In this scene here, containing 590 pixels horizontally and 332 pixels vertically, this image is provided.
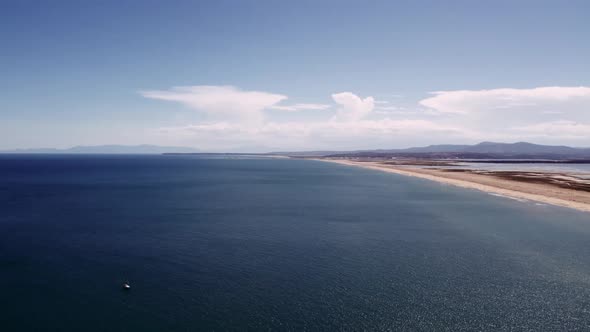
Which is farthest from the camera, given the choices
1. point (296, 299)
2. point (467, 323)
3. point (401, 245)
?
point (401, 245)

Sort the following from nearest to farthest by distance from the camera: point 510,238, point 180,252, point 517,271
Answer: point 517,271 < point 180,252 < point 510,238

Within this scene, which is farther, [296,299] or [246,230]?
[246,230]

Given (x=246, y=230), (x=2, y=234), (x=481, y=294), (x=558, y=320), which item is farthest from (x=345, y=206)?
(x=2, y=234)

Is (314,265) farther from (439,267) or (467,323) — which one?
(467,323)

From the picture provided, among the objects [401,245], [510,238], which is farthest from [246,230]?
[510,238]

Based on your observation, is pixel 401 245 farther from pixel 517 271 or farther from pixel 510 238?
pixel 510 238

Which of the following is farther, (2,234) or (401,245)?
(2,234)
